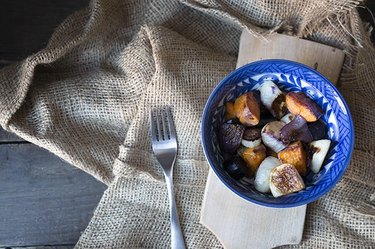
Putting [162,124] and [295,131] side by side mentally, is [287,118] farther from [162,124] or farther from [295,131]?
[162,124]

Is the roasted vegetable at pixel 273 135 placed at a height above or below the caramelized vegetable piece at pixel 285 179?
above

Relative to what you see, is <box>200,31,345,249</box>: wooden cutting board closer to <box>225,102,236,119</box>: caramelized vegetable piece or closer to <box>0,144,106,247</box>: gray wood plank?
<box>225,102,236,119</box>: caramelized vegetable piece

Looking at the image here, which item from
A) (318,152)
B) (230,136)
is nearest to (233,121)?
(230,136)

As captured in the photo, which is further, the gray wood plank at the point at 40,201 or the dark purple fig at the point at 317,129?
the gray wood plank at the point at 40,201

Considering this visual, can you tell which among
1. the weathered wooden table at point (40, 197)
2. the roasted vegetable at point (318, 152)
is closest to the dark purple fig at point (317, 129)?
the roasted vegetable at point (318, 152)

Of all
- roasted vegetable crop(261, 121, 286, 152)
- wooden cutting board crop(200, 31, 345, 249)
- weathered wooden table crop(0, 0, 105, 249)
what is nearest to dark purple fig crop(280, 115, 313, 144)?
roasted vegetable crop(261, 121, 286, 152)

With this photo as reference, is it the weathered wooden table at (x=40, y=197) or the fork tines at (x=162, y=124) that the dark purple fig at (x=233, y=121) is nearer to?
the fork tines at (x=162, y=124)
